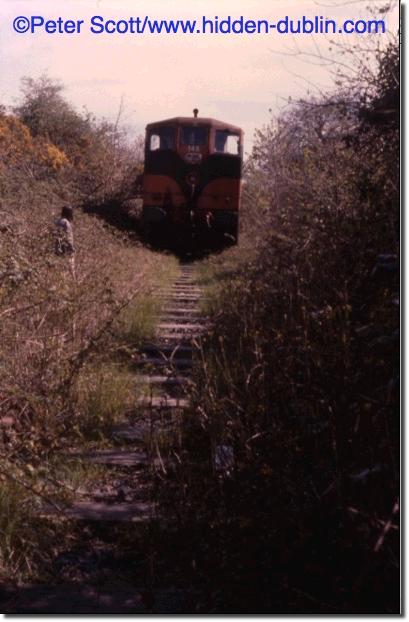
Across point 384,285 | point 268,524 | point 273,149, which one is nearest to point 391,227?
point 384,285

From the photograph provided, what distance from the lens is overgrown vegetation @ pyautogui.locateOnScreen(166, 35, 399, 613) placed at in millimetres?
3691

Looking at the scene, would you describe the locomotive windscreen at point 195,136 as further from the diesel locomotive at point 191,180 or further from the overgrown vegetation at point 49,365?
the overgrown vegetation at point 49,365

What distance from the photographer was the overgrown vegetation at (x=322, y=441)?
3.69 metres

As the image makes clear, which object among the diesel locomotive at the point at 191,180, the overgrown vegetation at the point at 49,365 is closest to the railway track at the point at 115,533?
the overgrown vegetation at the point at 49,365

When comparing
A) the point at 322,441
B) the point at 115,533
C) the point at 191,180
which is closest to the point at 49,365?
the point at 115,533

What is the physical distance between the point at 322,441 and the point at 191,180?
1905 centimetres

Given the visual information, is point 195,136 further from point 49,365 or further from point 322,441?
point 322,441

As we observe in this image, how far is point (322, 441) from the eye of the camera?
437cm

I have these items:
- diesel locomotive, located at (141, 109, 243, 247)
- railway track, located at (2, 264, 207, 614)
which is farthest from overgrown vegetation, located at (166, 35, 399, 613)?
diesel locomotive, located at (141, 109, 243, 247)

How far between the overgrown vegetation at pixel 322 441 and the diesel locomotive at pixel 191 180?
654 inches

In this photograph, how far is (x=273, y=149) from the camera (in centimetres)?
1287

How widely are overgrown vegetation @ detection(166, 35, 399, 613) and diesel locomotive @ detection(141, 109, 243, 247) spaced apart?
1660 cm

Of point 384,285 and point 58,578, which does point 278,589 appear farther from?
point 384,285

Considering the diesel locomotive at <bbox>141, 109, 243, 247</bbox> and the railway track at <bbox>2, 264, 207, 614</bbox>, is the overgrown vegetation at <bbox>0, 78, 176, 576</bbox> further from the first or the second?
the diesel locomotive at <bbox>141, 109, 243, 247</bbox>
